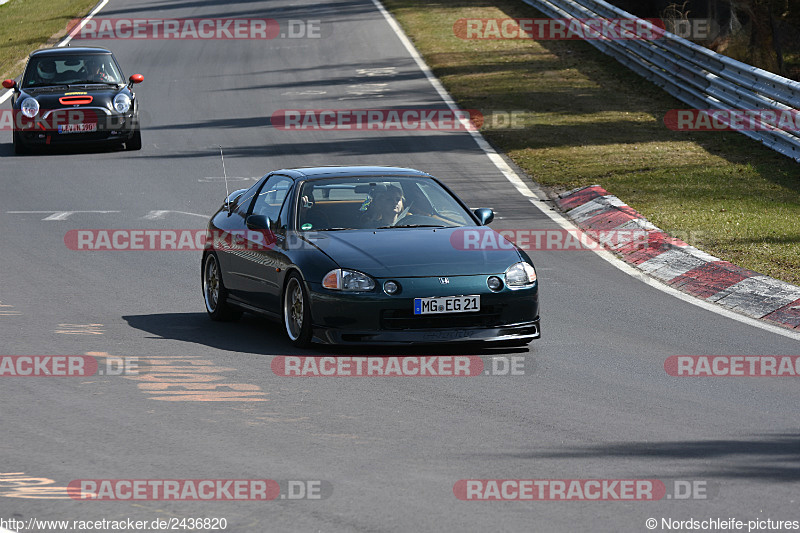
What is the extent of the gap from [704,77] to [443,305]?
15.5 m

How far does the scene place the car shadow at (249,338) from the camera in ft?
31.4

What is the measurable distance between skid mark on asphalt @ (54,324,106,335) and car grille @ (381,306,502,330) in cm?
256

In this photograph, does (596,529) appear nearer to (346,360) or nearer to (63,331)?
(346,360)

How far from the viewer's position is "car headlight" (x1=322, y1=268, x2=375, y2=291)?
929cm

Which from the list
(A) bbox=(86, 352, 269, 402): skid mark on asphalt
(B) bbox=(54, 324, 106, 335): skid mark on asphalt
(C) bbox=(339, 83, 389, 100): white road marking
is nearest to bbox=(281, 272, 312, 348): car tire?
(A) bbox=(86, 352, 269, 402): skid mark on asphalt

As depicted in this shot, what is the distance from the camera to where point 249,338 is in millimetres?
10344

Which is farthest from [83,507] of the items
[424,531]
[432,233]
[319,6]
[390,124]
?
[319,6]

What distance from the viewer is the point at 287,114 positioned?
26.6 metres

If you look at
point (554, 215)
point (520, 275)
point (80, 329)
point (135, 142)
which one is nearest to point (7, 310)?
point (80, 329)

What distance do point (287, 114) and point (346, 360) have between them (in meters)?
17.9

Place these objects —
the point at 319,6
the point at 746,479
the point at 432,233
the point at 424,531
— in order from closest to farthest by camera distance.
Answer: the point at 424,531
the point at 746,479
the point at 432,233
the point at 319,6

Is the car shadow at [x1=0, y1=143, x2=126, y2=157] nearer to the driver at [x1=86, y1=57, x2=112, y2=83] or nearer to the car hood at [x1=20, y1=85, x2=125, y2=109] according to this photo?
the car hood at [x1=20, y1=85, x2=125, y2=109]

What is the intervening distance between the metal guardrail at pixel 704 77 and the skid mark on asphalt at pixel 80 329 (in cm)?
1141

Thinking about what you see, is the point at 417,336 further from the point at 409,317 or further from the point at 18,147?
the point at 18,147
